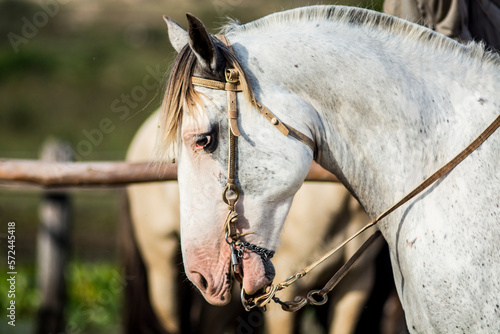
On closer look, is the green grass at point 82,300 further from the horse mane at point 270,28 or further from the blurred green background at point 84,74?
the horse mane at point 270,28

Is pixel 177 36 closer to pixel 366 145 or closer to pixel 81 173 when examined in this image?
pixel 366 145

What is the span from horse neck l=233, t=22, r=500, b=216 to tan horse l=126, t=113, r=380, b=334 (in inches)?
52.3

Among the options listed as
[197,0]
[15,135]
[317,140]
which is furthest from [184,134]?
[197,0]

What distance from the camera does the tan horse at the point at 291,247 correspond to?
3.24 m

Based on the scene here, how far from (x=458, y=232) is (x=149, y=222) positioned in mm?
2215

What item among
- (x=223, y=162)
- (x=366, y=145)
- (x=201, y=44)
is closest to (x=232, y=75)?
(x=201, y=44)

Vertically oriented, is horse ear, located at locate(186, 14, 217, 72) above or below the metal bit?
above

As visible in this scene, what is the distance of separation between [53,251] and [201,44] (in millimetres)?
3130

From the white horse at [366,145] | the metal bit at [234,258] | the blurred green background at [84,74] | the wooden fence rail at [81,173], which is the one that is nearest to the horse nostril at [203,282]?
the white horse at [366,145]

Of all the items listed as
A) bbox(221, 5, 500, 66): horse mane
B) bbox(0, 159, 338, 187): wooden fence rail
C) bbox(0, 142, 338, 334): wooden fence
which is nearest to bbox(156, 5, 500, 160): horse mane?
bbox(221, 5, 500, 66): horse mane

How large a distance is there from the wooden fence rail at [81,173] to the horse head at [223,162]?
1.12m

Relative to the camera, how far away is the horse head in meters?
1.80

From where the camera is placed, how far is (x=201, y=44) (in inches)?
68.3

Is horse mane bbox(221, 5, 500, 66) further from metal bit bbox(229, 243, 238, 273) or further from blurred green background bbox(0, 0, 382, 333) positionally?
blurred green background bbox(0, 0, 382, 333)
